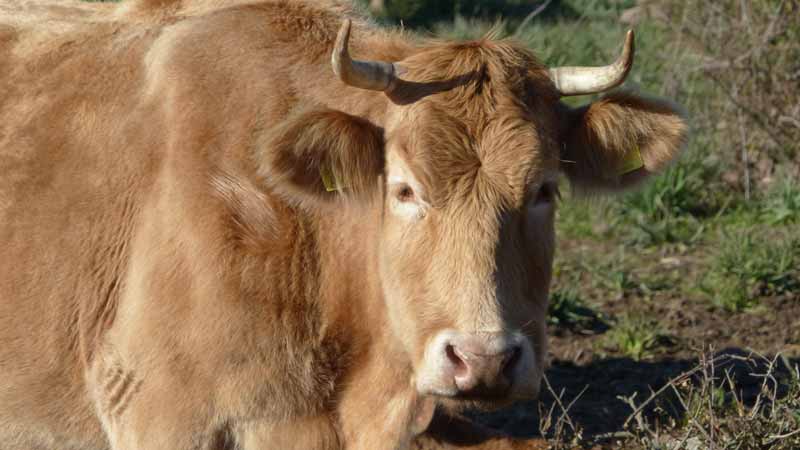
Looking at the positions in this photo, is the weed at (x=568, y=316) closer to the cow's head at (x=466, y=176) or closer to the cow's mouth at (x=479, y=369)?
the cow's head at (x=466, y=176)

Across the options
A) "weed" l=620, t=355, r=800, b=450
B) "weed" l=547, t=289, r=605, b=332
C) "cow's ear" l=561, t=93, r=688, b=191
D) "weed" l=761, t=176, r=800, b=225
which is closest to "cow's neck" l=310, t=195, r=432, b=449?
"cow's ear" l=561, t=93, r=688, b=191

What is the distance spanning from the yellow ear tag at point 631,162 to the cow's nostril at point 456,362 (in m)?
1.20

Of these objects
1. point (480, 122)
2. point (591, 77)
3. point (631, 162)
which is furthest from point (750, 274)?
point (480, 122)

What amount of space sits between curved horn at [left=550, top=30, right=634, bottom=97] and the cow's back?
1.63m

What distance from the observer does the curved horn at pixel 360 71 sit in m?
4.11

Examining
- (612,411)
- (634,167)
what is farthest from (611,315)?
(634,167)

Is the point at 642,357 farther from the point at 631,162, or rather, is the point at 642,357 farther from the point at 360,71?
the point at 360,71

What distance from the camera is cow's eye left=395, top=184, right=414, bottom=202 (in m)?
4.34

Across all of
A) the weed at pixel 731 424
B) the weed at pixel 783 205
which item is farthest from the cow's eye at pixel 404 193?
the weed at pixel 783 205

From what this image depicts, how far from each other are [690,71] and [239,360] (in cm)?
589

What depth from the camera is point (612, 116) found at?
4.67 meters

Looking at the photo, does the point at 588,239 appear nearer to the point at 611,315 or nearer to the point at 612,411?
the point at 611,315

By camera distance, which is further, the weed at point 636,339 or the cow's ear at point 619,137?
the weed at point 636,339

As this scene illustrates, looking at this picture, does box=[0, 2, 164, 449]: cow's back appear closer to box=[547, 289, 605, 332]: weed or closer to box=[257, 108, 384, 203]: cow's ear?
box=[257, 108, 384, 203]: cow's ear
